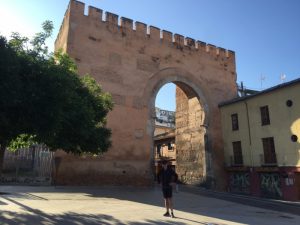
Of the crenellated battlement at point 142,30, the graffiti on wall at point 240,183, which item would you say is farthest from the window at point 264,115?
the crenellated battlement at point 142,30

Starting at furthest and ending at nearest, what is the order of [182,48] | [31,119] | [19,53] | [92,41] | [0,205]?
[182,48], [92,41], [0,205], [19,53], [31,119]

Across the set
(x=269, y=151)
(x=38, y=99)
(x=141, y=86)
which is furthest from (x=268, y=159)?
(x=38, y=99)

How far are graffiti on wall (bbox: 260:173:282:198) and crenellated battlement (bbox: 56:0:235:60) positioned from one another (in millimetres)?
8612

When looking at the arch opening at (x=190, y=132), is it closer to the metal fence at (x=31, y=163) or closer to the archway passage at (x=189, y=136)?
the archway passage at (x=189, y=136)

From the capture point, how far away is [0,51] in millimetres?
5371

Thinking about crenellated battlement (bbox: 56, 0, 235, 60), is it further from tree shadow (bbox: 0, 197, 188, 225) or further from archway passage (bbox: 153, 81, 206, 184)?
tree shadow (bbox: 0, 197, 188, 225)

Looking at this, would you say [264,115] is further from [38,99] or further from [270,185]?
[38,99]

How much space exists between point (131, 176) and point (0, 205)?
345 inches

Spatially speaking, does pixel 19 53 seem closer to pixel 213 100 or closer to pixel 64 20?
pixel 64 20

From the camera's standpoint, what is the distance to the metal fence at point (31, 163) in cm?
1484

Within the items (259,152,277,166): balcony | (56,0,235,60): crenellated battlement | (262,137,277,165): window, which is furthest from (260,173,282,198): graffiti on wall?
(56,0,235,60): crenellated battlement

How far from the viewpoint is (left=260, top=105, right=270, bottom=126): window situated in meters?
17.5

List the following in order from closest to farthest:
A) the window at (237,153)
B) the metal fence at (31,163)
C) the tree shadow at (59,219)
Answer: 1. the tree shadow at (59,219)
2. the metal fence at (31,163)
3. the window at (237,153)

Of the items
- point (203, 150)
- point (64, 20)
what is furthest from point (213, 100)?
point (64, 20)
